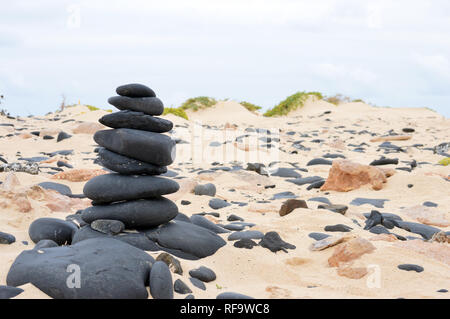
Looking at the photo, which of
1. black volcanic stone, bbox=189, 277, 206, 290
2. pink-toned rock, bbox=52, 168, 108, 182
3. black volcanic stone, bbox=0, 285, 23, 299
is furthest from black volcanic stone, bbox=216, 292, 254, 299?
pink-toned rock, bbox=52, 168, 108, 182

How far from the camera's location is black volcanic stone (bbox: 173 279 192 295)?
9.53 ft

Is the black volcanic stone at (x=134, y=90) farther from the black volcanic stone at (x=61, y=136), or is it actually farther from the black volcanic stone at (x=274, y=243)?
the black volcanic stone at (x=61, y=136)

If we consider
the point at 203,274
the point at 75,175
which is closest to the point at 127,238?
the point at 203,274

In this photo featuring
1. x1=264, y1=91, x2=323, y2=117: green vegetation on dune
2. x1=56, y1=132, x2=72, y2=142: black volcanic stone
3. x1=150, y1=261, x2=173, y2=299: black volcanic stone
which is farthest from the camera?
x1=264, y1=91, x2=323, y2=117: green vegetation on dune

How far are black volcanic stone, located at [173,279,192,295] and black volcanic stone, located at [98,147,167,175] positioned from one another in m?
1.27

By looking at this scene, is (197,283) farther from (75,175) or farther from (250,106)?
(250,106)

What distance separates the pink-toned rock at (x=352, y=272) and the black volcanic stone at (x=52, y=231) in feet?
7.60

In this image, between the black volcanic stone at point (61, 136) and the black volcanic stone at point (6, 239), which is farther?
the black volcanic stone at point (61, 136)

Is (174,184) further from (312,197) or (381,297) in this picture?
(312,197)

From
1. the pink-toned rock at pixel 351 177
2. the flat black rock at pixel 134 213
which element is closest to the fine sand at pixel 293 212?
the pink-toned rock at pixel 351 177

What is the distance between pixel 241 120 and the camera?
20.2 m

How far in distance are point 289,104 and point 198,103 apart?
15.8 feet

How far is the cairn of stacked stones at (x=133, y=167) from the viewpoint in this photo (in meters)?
3.78

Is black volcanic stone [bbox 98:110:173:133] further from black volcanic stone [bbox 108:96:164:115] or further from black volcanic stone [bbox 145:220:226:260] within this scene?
black volcanic stone [bbox 145:220:226:260]
